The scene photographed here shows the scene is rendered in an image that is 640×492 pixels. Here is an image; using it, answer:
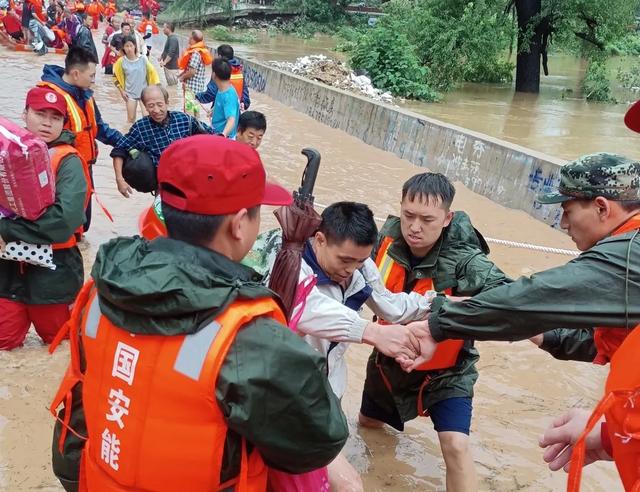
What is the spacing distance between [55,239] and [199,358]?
2921 mm

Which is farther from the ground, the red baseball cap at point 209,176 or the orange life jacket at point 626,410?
the red baseball cap at point 209,176

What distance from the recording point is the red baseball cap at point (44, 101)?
4.52 meters

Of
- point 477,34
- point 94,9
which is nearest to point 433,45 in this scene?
point 477,34

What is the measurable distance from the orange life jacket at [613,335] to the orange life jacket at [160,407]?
4.85 feet

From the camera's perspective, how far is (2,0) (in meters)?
30.7

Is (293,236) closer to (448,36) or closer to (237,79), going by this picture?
(237,79)

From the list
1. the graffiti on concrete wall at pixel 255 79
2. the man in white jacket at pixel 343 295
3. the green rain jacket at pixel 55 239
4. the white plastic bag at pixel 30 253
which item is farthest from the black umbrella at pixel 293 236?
the graffiti on concrete wall at pixel 255 79

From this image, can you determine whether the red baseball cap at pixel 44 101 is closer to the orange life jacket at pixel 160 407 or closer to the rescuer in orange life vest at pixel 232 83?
the orange life jacket at pixel 160 407

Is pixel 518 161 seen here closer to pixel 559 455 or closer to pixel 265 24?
pixel 559 455

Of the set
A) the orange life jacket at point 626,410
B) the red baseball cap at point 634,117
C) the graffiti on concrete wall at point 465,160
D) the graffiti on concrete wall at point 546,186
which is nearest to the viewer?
the orange life jacket at point 626,410

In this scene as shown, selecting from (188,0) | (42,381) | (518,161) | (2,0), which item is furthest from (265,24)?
(42,381)

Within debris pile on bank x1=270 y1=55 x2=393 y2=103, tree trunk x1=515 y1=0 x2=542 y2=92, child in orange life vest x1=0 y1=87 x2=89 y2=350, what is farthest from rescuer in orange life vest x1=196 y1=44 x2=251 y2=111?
tree trunk x1=515 y1=0 x2=542 y2=92

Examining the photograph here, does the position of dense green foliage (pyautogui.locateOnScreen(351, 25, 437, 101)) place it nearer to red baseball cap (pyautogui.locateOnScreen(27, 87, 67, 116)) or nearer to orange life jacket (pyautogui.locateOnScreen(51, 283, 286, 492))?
red baseball cap (pyautogui.locateOnScreen(27, 87, 67, 116))

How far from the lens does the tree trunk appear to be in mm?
20703
